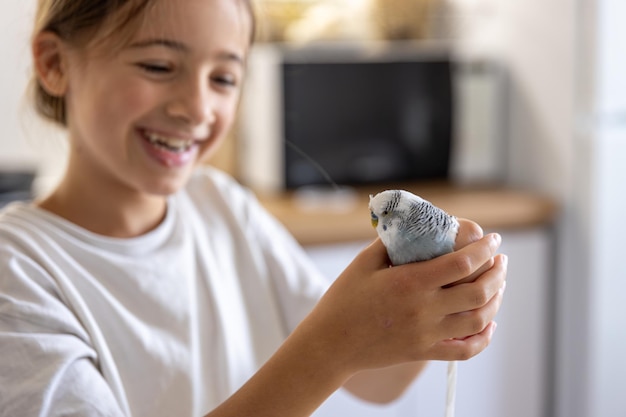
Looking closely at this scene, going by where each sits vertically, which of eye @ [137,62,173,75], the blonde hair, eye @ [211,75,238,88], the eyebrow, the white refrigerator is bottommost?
the white refrigerator

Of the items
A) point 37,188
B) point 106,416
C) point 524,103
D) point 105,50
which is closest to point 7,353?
point 106,416

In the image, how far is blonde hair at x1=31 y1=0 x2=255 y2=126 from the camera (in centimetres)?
65

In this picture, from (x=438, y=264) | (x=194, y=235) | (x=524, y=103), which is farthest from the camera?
(x=524, y=103)

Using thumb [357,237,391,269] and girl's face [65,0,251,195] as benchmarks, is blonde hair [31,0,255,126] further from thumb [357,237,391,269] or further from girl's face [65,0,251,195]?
thumb [357,237,391,269]

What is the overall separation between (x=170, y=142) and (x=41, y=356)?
22cm

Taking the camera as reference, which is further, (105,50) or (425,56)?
(425,56)

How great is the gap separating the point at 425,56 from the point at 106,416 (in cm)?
128

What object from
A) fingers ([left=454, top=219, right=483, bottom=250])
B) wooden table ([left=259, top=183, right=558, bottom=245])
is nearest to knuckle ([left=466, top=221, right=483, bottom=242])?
fingers ([left=454, top=219, right=483, bottom=250])

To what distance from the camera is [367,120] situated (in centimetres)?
162

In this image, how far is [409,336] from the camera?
0.48 meters

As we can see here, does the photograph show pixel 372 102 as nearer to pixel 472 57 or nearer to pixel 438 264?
pixel 472 57

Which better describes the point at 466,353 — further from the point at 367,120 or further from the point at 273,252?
the point at 367,120

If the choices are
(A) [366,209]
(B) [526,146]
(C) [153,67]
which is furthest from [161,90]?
(B) [526,146]

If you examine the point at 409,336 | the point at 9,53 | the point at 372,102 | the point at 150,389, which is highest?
the point at 9,53
